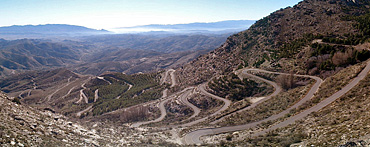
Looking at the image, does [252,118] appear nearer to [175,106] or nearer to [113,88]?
[175,106]

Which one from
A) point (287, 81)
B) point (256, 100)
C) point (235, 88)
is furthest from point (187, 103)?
point (287, 81)

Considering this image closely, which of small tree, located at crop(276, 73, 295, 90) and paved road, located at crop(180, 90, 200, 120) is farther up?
small tree, located at crop(276, 73, 295, 90)

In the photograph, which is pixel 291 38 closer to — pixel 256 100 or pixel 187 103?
pixel 256 100

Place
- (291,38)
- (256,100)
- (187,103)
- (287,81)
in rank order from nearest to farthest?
(256,100) < (287,81) < (187,103) < (291,38)

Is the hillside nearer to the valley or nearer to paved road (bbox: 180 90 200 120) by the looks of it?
the valley

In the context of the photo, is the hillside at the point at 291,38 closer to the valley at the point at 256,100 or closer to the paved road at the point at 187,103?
the valley at the point at 256,100

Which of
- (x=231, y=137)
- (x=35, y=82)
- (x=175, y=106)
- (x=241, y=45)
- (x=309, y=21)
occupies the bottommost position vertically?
(x=35, y=82)

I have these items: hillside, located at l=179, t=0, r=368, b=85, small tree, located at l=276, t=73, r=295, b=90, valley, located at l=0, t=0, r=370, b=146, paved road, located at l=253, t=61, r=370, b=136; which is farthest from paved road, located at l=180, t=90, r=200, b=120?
paved road, located at l=253, t=61, r=370, b=136

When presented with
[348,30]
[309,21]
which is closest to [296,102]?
[348,30]

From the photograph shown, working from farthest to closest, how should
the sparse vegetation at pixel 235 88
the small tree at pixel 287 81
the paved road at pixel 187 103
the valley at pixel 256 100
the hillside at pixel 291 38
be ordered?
the paved road at pixel 187 103 < the hillside at pixel 291 38 < the sparse vegetation at pixel 235 88 < the small tree at pixel 287 81 < the valley at pixel 256 100

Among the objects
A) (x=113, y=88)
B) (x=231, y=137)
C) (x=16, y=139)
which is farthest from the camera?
(x=113, y=88)

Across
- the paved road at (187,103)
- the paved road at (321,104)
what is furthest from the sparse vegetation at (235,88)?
the paved road at (321,104)
